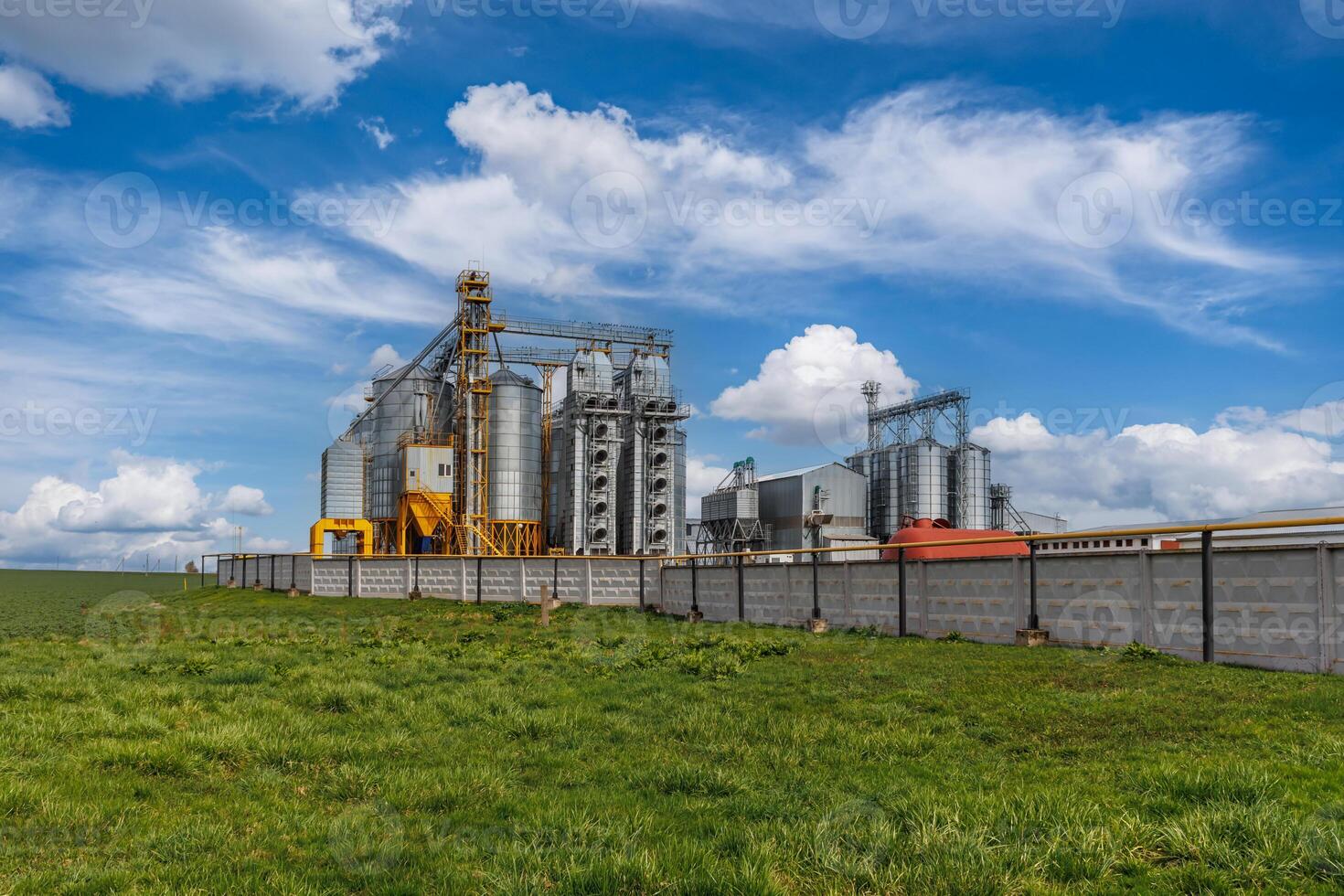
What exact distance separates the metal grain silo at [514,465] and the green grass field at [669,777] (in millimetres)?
46586

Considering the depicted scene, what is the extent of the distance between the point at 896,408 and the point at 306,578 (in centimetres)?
4410

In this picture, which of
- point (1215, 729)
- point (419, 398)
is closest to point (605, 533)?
point (419, 398)

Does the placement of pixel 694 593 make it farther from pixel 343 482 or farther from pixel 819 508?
pixel 343 482

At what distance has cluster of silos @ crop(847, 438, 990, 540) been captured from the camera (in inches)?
2623

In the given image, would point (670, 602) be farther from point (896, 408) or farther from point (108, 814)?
point (896, 408)

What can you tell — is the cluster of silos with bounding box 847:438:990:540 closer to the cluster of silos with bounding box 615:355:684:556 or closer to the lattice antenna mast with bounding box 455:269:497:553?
the cluster of silos with bounding box 615:355:684:556

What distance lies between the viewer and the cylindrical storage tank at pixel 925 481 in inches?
2616

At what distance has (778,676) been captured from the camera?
1323cm

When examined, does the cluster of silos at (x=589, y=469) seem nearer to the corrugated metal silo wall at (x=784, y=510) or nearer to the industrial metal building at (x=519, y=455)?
the industrial metal building at (x=519, y=455)

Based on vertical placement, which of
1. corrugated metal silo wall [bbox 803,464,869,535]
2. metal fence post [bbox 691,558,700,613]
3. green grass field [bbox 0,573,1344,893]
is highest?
corrugated metal silo wall [bbox 803,464,869,535]

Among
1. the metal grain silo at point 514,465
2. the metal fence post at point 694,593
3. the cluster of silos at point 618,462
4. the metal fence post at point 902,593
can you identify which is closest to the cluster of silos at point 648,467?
the cluster of silos at point 618,462

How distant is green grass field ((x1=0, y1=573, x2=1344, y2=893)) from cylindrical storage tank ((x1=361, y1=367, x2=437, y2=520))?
50.2m

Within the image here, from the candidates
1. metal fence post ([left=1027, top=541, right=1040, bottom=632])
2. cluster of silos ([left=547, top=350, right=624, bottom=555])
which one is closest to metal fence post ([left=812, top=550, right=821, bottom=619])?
metal fence post ([left=1027, top=541, right=1040, bottom=632])

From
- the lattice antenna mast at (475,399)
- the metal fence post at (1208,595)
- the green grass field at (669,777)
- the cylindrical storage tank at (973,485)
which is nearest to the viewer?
the green grass field at (669,777)
